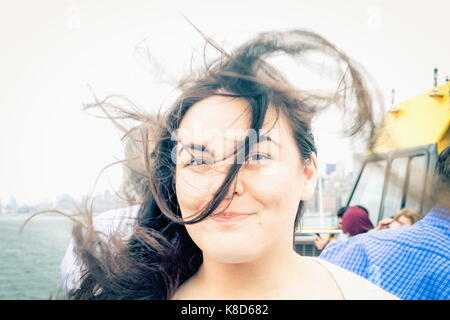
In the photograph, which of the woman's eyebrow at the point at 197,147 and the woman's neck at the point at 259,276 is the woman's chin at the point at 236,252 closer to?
the woman's neck at the point at 259,276

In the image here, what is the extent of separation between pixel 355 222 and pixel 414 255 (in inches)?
18.4

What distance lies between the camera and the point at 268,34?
85cm

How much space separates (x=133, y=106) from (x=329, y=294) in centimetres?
59

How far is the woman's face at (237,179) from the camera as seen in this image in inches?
29.0

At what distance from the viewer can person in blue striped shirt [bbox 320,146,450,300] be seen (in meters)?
0.92

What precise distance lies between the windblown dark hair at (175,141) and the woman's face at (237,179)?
0.06ft

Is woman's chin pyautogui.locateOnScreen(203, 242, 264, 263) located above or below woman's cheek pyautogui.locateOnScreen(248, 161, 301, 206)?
below

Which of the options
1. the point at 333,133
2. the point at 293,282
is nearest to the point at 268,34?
the point at 333,133

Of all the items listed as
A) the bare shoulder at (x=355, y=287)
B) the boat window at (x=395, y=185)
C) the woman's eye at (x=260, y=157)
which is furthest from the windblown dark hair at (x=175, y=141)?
the boat window at (x=395, y=185)

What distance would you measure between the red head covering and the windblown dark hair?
51 centimetres

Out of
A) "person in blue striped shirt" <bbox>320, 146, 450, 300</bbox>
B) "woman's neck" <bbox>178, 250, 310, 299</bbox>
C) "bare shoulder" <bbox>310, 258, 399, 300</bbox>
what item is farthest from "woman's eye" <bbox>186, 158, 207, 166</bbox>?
"person in blue striped shirt" <bbox>320, 146, 450, 300</bbox>

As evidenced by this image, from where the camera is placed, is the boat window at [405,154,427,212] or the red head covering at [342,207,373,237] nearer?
the boat window at [405,154,427,212]

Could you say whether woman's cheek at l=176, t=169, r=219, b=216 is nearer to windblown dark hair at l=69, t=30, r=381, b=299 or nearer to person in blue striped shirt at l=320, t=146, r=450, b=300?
windblown dark hair at l=69, t=30, r=381, b=299
